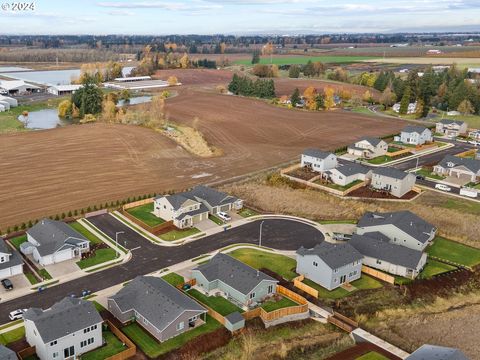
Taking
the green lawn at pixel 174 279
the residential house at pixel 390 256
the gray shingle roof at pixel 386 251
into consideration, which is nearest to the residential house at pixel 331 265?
the residential house at pixel 390 256

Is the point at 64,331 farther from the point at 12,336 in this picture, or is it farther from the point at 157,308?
the point at 157,308

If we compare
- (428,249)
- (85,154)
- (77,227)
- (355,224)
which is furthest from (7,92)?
(428,249)

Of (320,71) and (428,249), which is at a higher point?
(320,71)

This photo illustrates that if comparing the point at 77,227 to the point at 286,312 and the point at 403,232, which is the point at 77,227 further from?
the point at 403,232

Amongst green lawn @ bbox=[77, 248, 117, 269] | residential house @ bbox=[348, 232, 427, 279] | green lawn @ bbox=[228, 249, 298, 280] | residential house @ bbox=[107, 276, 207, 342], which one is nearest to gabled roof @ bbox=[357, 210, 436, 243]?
residential house @ bbox=[348, 232, 427, 279]

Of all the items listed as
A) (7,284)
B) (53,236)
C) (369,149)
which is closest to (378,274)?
(53,236)

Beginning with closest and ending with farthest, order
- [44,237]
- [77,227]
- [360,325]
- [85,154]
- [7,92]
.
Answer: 1. [360,325]
2. [44,237]
3. [77,227]
4. [85,154]
5. [7,92]
